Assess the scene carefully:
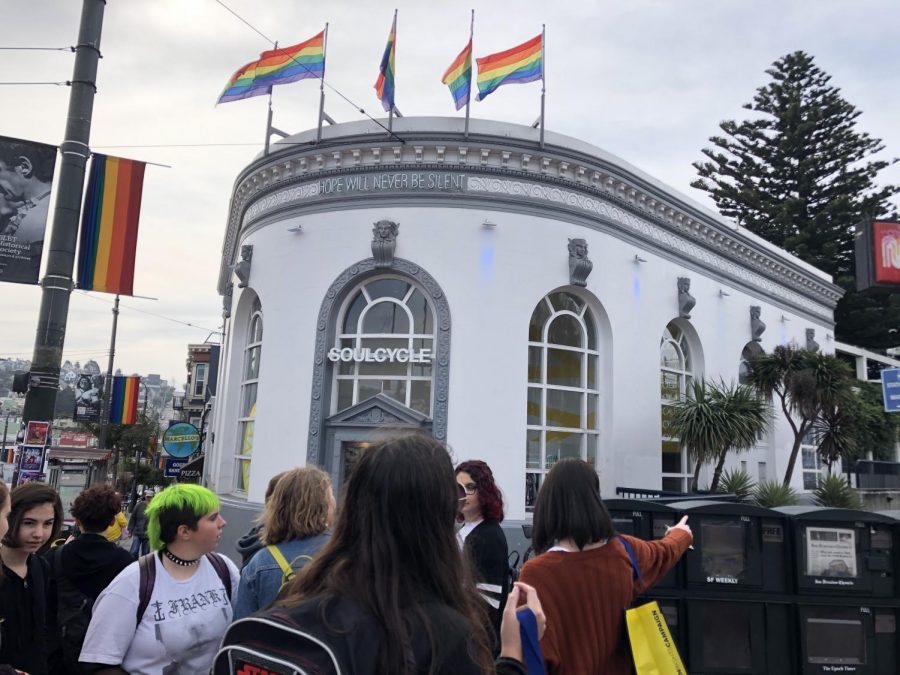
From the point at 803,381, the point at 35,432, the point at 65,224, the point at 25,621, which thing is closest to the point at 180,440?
the point at 35,432

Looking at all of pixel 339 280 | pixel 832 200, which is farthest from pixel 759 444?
pixel 832 200

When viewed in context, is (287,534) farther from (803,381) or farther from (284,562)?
(803,381)

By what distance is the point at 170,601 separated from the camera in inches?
116

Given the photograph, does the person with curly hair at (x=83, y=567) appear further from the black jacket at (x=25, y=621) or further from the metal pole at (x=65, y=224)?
the metal pole at (x=65, y=224)

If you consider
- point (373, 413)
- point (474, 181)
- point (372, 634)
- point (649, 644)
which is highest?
point (474, 181)

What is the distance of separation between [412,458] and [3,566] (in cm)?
295

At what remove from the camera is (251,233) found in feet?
53.1

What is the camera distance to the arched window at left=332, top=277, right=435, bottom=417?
13.7 metres

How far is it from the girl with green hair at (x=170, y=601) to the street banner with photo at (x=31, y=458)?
17.5 feet

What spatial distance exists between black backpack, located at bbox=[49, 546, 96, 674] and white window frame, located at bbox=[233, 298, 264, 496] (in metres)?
11.7

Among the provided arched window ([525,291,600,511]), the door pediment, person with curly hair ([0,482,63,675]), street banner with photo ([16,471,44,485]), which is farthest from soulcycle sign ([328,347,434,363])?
person with curly hair ([0,482,63,675])

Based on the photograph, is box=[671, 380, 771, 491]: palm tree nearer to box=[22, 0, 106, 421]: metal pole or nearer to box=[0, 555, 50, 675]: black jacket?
box=[22, 0, 106, 421]: metal pole

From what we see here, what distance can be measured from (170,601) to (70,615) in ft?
4.03

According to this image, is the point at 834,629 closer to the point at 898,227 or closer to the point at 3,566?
the point at 3,566
